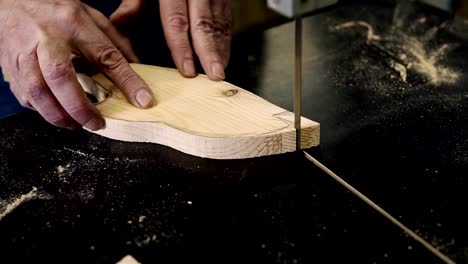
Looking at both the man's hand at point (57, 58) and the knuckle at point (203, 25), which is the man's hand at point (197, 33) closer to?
the knuckle at point (203, 25)

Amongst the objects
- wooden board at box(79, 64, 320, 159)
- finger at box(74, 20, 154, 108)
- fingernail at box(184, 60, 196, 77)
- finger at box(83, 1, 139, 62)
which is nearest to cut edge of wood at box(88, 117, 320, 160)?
wooden board at box(79, 64, 320, 159)

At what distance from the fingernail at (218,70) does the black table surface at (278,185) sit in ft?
0.32

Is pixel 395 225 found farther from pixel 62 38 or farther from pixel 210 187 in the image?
pixel 62 38

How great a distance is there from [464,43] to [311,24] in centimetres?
49

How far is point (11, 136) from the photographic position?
1343mm

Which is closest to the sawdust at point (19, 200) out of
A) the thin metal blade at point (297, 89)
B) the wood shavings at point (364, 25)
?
the thin metal blade at point (297, 89)

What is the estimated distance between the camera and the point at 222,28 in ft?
5.08

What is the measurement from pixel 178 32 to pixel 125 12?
0.22 m

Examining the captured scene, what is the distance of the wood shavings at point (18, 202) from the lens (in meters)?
1.11

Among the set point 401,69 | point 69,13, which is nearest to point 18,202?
point 69,13

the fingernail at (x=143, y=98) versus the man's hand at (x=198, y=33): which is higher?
the man's hand at (x=198, y=33)

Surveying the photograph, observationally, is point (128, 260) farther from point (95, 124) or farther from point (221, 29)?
point (221, 29)

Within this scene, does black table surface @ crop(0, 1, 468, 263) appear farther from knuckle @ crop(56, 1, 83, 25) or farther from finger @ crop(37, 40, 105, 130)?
knuckle @ crop(56, 1, 83, 25)

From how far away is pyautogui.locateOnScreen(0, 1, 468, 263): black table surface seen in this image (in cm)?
99
